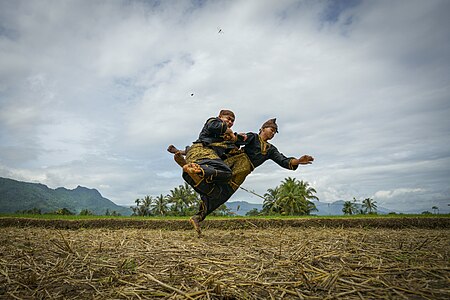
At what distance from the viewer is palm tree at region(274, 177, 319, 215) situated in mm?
51094

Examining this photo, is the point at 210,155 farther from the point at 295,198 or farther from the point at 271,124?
the point at 295,198

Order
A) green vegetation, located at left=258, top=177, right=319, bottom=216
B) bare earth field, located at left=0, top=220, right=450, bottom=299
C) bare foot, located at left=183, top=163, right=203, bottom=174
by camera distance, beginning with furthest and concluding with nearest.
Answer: green vegetation, located at left=258, top=177, right=319, bottom=216 → bare foot, located at left=183, top=163, right=203, bottom=174 → bare earth field, located at left=0, top=220, right=450, bottom=299

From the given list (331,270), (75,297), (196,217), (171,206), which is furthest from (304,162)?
(171,206)

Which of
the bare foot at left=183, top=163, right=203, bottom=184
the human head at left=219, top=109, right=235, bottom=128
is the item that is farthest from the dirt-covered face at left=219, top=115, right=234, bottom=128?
the bare foot at left=183, top=163, right=203, bottom=184

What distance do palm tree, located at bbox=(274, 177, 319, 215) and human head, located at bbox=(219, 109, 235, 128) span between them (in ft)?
151

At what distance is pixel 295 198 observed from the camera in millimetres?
52406

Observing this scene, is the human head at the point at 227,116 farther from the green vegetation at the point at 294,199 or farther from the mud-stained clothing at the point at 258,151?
the green vegetation at the point at 294,199

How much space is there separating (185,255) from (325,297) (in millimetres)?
1422

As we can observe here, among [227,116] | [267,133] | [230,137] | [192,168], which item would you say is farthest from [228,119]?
[192,168]

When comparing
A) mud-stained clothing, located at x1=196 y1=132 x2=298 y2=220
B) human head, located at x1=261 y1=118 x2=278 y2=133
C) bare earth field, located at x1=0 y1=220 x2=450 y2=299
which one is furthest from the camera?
human head, located at x1=261 y1=118 x2=278 y2=133

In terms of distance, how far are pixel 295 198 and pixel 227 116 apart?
50.5 metres

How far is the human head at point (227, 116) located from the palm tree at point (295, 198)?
45886 millimetres

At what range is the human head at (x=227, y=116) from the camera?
186 inches

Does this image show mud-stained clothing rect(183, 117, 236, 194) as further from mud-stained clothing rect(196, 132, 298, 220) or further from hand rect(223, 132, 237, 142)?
mud-stained clothing rect(196, 132, 298, 220)
